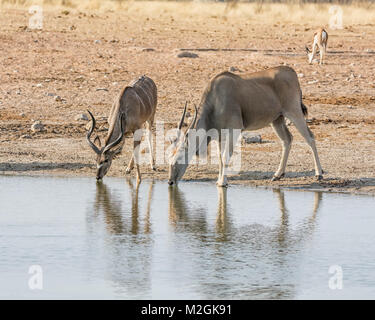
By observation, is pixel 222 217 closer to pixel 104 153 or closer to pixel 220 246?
pixel 220 246

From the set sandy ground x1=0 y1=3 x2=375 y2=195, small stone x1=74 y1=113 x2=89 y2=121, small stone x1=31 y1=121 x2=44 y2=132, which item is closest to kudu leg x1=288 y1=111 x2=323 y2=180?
sandy ground x1=0 y1=3 x2=375 y2=195

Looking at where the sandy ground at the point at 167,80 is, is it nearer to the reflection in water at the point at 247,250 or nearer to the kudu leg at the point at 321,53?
the kudu leg at the point at 321,53

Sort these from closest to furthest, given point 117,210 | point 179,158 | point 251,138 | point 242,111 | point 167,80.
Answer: point 117,210, point 179,158, point 242,111, point 251,138, point 167,80

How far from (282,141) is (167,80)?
6.20 metres

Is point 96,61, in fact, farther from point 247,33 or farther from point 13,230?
point 13,230

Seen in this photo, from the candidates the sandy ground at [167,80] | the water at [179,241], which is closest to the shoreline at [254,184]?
the sandy ground at [167,80]

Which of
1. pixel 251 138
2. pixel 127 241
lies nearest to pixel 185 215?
pixel 127 241

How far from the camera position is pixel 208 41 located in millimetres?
21938

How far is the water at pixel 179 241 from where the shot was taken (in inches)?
261

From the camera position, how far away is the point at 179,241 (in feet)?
26.2

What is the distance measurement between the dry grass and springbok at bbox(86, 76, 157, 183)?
17.1m

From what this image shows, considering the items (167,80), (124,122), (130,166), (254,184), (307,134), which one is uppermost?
(124,122)

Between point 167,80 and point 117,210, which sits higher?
point 167,80

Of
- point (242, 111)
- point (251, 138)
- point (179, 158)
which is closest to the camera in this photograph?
point (179, 158)
